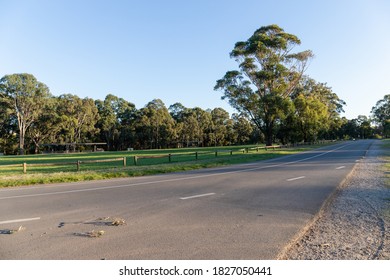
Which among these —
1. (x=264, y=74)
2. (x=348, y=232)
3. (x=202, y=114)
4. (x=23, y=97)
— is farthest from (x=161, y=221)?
(x=202, y=114)

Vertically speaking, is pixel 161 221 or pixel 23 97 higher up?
pixel 23 97

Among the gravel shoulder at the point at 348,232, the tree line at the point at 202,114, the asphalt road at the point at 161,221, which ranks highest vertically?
the tree line at the point at 202,114

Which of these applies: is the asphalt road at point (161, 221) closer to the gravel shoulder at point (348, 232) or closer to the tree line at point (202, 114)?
the gravel shoulder at point (348, 232)

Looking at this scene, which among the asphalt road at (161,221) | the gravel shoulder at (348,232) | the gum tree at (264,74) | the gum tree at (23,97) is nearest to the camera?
the gravel shoulder at (348,232)

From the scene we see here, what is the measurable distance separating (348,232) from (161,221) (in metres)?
3.79

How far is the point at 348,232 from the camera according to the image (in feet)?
18.0

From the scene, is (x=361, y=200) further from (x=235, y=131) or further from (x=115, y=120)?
(x=235, y=131)

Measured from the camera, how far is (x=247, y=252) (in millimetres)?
4500

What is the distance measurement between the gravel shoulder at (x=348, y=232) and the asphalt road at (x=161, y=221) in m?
0.29

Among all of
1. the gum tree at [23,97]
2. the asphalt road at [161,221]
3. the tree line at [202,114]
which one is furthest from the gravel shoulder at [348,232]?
the gum tree at [23,97]

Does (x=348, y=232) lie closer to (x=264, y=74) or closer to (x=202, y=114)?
(x=264, y=74)

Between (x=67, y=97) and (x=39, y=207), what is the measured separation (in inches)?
3240

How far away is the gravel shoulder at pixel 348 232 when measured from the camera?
14.6 ft

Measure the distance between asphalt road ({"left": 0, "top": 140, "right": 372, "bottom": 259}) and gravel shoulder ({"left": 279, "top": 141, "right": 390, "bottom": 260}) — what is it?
11.3 inches
